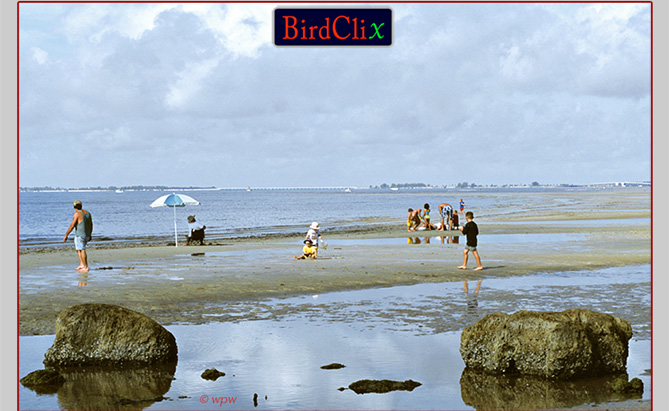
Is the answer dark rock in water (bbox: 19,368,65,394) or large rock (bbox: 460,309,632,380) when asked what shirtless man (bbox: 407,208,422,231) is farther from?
dark rock in water (bbox: 19,368,65,394)

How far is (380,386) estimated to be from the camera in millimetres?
9375

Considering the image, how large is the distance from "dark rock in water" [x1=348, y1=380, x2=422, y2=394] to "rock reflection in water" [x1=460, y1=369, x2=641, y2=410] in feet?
2.24

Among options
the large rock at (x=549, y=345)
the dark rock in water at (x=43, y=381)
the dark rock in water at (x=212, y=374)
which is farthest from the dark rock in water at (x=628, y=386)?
the dark rock in water at (x=43, y=381)

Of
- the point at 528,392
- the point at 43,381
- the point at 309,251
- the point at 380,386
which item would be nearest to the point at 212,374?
the point at 43,381

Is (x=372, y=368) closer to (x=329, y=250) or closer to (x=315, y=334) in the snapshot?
(x=315, y=334)

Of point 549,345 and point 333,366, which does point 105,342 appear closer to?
point 333,366

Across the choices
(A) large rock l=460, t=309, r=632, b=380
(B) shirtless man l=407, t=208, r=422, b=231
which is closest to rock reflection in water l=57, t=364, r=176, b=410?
(A) large rock l=460, t=309, r=632, b=380

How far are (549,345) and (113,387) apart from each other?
5.83 m

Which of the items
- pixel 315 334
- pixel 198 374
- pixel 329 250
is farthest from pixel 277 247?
pixel 198 374

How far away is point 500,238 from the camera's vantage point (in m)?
37.1

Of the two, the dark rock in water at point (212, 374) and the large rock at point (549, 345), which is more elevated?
the large rock at point (549, 345)

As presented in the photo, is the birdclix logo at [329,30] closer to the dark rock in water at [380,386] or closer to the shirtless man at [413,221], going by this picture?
the dark rock in water at [380,386]

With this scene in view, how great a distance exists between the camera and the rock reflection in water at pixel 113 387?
8.98 m

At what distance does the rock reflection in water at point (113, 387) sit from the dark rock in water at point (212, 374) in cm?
47
